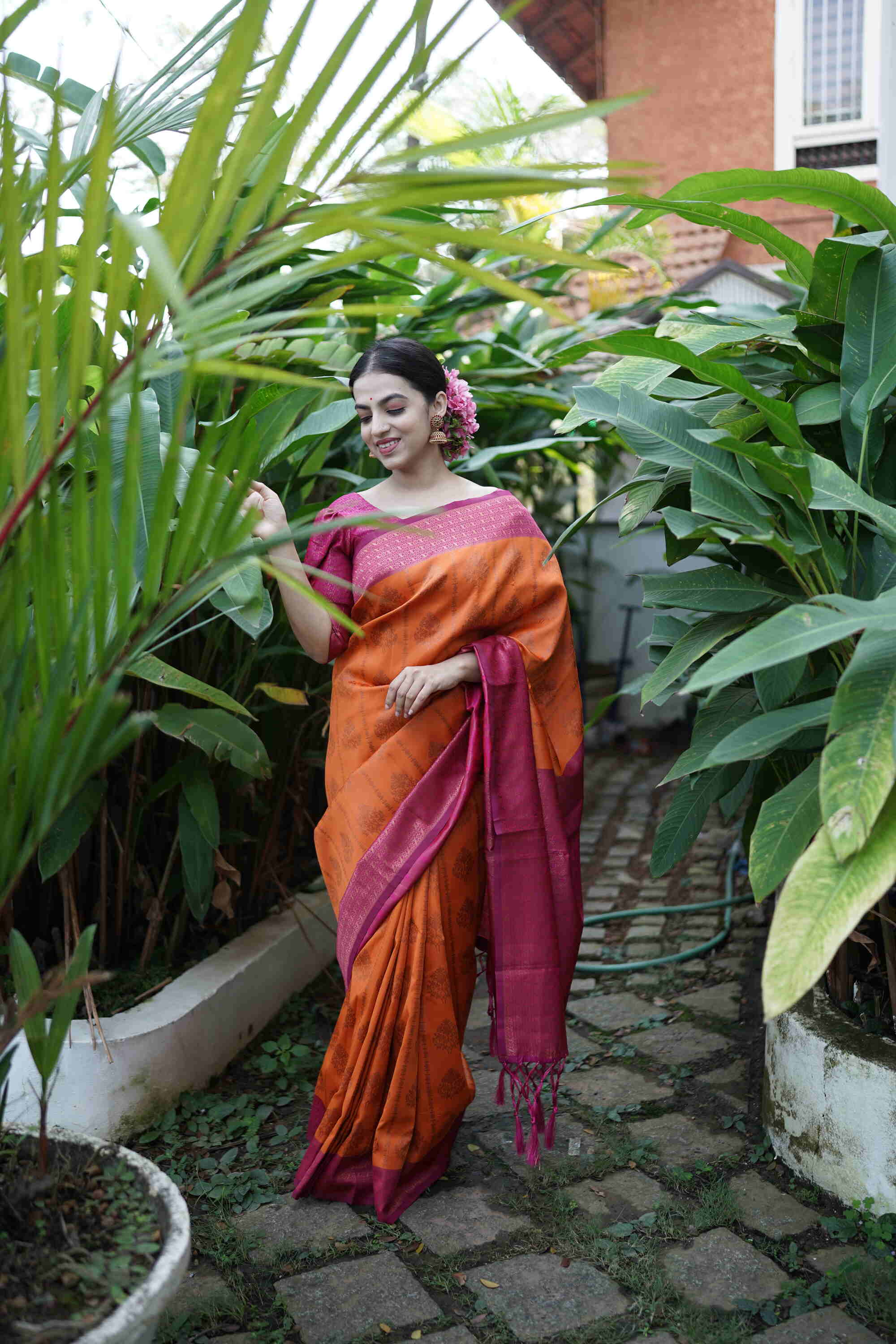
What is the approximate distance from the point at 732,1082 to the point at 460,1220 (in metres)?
0.73

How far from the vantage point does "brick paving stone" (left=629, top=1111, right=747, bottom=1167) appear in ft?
6.70

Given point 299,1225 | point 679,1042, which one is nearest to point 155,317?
point 299,1225

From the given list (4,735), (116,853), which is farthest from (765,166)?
(4,735)

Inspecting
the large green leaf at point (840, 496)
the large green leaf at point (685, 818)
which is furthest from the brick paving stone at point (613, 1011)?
the large green leaf at point (840, 496)

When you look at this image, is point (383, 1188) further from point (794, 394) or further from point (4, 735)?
point (794, 394)

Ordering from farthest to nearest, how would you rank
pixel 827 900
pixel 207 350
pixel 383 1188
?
pixel 383 1188 → pixel 827 900 → pixel 207 350

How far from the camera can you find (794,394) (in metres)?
1.98

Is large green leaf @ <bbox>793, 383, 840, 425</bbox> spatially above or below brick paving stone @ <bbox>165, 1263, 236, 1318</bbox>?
above

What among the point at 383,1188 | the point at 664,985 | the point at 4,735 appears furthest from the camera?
the point at 664,985

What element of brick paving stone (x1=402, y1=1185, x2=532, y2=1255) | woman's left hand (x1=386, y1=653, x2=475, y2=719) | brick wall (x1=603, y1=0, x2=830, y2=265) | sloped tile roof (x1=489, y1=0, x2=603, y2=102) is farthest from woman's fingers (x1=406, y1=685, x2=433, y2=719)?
sloped tile roof (x1=489, y1=0, x2=603, y2=102)

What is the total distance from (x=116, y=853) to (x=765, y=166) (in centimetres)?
569

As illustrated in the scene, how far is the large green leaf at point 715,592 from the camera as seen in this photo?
5.92 feet

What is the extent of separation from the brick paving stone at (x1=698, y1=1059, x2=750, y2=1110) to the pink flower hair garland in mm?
1383

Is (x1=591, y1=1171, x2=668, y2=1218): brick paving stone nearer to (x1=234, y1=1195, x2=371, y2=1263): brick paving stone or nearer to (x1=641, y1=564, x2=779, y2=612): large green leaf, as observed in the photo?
(x1=234, y1=1195, x2=371, y2=1263): brick paving stone
